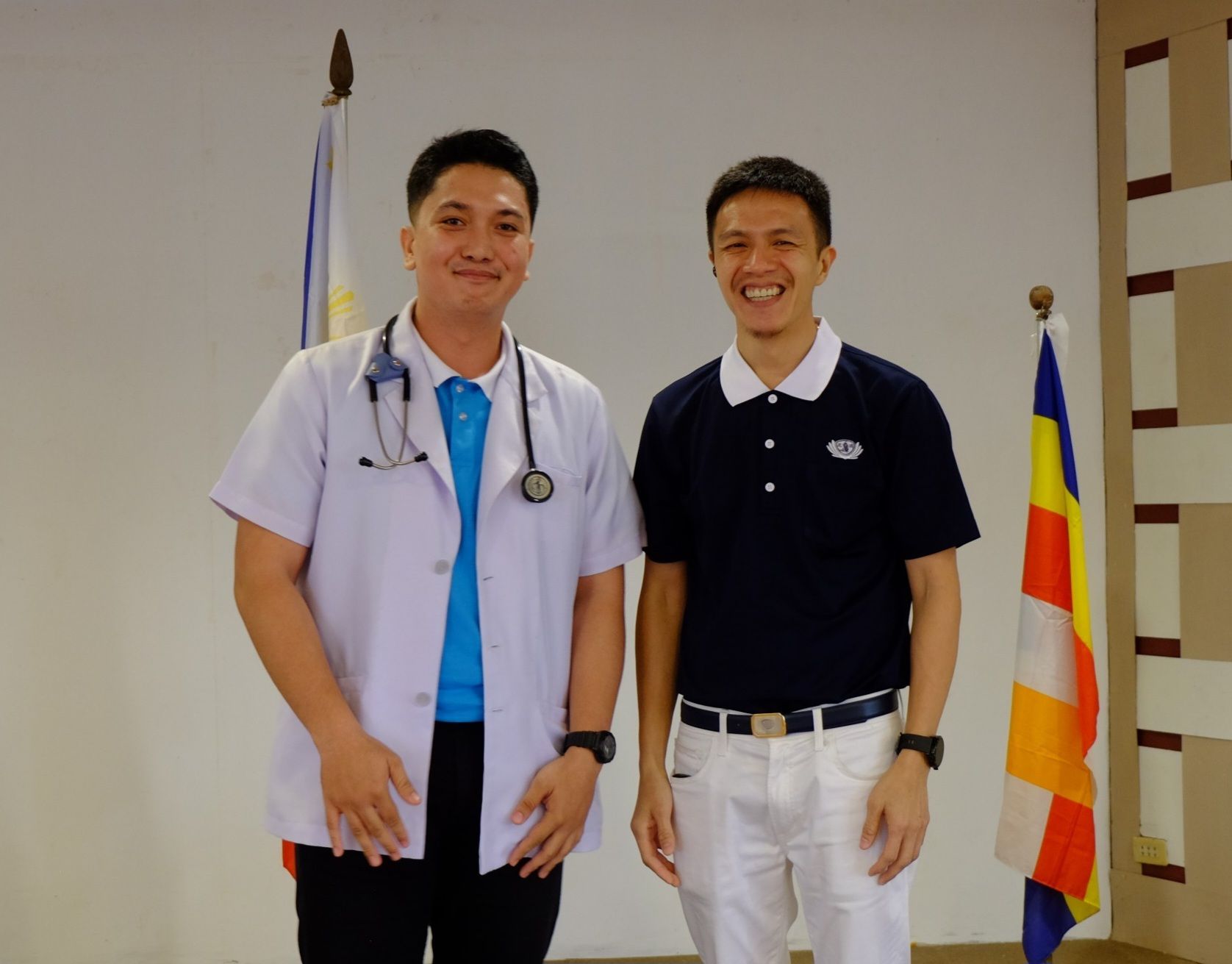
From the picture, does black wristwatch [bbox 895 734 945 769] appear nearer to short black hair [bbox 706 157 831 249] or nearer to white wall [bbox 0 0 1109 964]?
short black hair [bbox 706 157 831 249]

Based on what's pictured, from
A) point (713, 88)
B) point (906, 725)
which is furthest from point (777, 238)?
point (713, 88)

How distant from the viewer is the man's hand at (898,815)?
1.78m

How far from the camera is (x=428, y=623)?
165 cm

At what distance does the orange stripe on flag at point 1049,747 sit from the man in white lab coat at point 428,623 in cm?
107

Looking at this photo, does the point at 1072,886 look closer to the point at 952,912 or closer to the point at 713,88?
the point at 952,912

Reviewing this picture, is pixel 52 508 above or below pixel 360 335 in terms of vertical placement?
below

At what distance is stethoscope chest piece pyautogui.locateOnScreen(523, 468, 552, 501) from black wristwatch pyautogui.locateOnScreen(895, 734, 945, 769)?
0.71 metres

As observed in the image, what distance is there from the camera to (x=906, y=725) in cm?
187

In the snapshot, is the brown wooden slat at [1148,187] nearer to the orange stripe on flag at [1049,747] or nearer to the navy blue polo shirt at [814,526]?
the orange stripe on flag at [1049,747]

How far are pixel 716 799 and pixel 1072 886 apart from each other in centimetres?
97

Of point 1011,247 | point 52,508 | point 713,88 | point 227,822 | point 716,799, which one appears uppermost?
point 713,88

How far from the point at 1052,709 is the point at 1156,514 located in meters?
1.30

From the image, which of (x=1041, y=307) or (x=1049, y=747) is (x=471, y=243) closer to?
(x=1041, y=307)

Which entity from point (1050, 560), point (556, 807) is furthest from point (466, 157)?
point (1050, 560)
